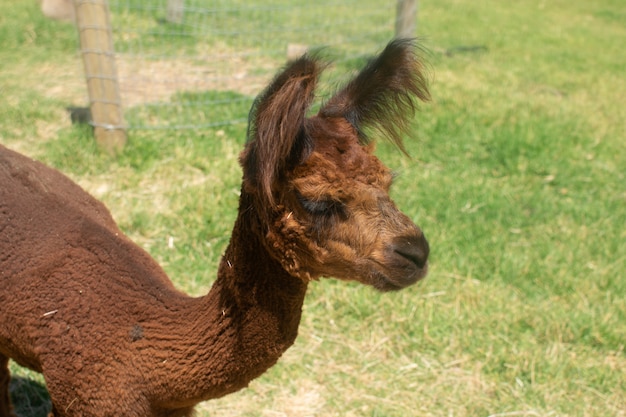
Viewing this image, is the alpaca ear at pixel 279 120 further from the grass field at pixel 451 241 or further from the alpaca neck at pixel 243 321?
the grass field at pixel 451 241

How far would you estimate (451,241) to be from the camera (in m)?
4.27

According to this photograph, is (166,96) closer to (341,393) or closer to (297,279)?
(341,393)

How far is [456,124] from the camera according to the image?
5961 mm

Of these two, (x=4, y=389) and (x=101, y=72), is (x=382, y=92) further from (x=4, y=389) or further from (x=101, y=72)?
(x=101, y=72)

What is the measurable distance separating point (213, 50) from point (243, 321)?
233 inches

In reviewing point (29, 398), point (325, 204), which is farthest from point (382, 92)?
point (29, 398)

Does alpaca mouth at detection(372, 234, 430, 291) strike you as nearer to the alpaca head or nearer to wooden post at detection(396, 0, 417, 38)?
the alpaca head

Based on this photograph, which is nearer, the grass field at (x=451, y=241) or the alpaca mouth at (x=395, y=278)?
the alpaca mouth at (x=395, y=278)

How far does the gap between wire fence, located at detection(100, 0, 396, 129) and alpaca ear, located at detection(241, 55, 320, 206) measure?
2.95 metres

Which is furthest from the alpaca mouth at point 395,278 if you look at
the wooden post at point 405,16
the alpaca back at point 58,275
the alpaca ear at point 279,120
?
the wooden post at point 405,16

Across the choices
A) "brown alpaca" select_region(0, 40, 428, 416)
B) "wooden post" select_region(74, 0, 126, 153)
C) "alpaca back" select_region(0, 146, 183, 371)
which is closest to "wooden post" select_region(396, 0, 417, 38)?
"wooden post" select_region(74, 0, 126, 153)

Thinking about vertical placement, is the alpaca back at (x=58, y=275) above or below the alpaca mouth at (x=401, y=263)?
below

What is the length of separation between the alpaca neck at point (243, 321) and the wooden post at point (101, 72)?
303cm

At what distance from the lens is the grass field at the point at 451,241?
3238mm
